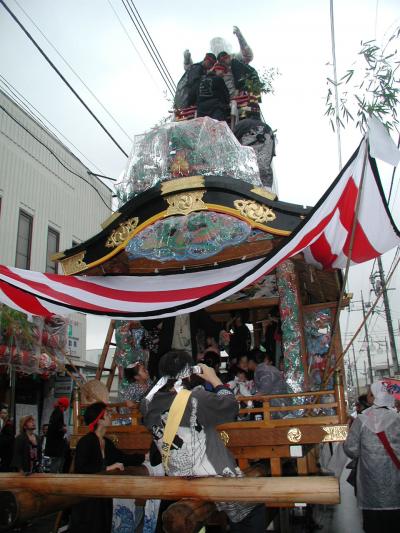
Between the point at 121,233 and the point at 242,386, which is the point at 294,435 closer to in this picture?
the point at 242,386

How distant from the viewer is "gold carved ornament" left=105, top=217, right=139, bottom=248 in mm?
6279

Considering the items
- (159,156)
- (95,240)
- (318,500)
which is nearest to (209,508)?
(318,500)

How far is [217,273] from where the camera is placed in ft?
21.6

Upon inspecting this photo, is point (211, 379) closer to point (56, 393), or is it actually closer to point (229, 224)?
point (229, 224)

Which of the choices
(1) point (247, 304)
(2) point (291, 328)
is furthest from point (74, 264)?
(2) point (291, 328)

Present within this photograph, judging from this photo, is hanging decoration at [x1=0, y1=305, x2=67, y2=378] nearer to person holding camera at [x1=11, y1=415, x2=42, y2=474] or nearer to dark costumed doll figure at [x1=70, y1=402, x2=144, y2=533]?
person holding camera at [x1=11, y1=415, x2=42, y2=474]

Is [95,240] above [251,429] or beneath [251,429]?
above

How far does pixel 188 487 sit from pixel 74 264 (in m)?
4.58

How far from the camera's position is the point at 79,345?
49.9ft

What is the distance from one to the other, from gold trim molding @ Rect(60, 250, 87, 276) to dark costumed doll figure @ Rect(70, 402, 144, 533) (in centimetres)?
276

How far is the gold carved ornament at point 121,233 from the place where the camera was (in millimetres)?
6279

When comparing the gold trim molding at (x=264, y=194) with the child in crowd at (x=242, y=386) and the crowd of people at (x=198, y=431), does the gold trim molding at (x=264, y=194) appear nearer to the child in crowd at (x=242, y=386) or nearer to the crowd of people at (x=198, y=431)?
the crowd of people at (x=198, y=431)

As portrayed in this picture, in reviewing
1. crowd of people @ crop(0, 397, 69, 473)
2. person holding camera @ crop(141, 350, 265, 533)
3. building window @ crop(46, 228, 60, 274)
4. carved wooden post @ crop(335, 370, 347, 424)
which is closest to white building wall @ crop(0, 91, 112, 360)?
building window @ crop(46, 228, 60, 274)

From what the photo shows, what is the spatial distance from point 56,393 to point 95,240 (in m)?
9.02
